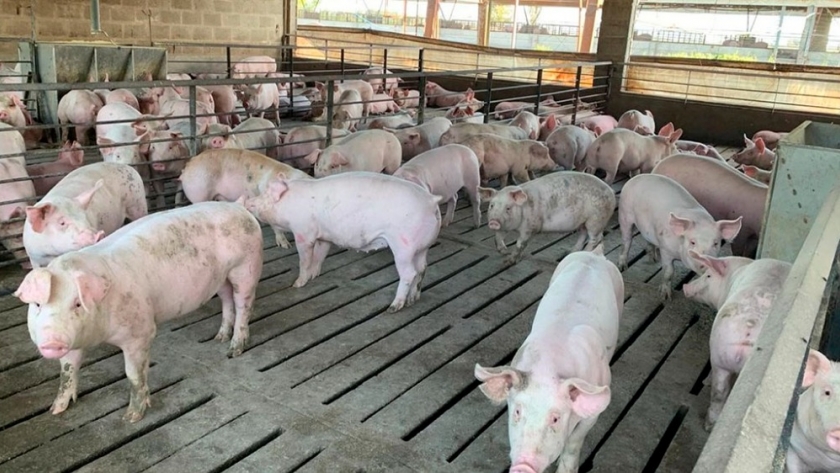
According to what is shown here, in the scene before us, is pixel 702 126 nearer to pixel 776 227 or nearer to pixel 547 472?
pixel 776 227

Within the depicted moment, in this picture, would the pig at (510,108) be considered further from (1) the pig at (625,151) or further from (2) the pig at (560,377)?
(2) the pig at (560,377)

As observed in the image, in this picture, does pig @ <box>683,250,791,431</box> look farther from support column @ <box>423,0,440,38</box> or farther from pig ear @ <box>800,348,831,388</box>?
support column @ <box>423,0,440,38</box>

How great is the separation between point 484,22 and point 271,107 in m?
12.7

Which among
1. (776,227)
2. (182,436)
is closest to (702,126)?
(776,227)

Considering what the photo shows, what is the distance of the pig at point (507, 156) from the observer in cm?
701

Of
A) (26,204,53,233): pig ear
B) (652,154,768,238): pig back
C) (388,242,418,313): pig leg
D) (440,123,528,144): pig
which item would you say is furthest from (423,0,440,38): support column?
(26,204,53,233): pig ear

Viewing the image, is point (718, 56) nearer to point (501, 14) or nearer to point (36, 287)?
point (501, 14)

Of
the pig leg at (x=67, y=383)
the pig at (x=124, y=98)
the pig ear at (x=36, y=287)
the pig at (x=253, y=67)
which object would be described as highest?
the pig at (x=253, y=67)

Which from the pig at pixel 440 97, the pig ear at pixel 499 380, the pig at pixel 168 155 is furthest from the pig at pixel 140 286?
the pig at pixel 440 97

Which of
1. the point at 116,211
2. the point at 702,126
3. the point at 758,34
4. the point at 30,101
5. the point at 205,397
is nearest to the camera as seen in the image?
the point at 205,397

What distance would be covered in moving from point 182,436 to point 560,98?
10.9 meters

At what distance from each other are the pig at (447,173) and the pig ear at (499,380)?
3247mm

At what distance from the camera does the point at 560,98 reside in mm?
12773

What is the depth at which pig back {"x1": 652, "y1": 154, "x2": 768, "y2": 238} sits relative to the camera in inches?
214
